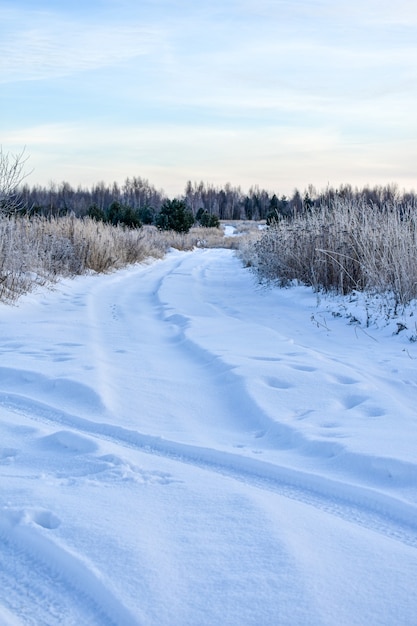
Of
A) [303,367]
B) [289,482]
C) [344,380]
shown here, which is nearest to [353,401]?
[344,380]

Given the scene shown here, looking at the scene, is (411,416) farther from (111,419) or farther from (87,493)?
(87,493)

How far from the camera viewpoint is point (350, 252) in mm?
8469

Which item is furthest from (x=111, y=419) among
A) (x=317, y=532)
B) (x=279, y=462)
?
(x=317, y=532)

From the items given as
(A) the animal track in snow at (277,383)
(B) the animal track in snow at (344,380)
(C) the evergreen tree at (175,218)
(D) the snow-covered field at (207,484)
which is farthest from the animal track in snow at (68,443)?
(C) the evergreen tree at (175,218)

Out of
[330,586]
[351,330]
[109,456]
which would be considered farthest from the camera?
[351,330]

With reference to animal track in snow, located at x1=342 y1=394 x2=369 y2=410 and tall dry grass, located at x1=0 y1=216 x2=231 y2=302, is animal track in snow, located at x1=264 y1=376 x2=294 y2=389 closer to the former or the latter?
animal track in snow, located at x1=342 y1=394 x2=369 y2=410

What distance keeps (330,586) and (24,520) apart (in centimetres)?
94

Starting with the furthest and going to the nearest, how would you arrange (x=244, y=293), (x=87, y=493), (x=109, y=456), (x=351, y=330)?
(x=244, y=293) < (x=351, y=330) < (x=109, y=456) < (x=87, y=493)

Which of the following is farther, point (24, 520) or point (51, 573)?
point (24, 520)

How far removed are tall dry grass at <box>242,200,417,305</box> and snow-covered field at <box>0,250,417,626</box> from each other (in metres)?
1.85

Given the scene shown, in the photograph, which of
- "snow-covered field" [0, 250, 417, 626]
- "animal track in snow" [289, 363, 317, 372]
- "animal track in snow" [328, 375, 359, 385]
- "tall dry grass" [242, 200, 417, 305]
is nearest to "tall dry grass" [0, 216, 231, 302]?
"snow-covered field" [0, 250, 417, 626]

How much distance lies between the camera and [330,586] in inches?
66.5

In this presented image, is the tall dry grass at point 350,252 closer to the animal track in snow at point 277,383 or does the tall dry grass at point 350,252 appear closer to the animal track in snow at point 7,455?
the animal track in snow at point 277,383

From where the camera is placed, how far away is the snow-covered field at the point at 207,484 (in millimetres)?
1634
